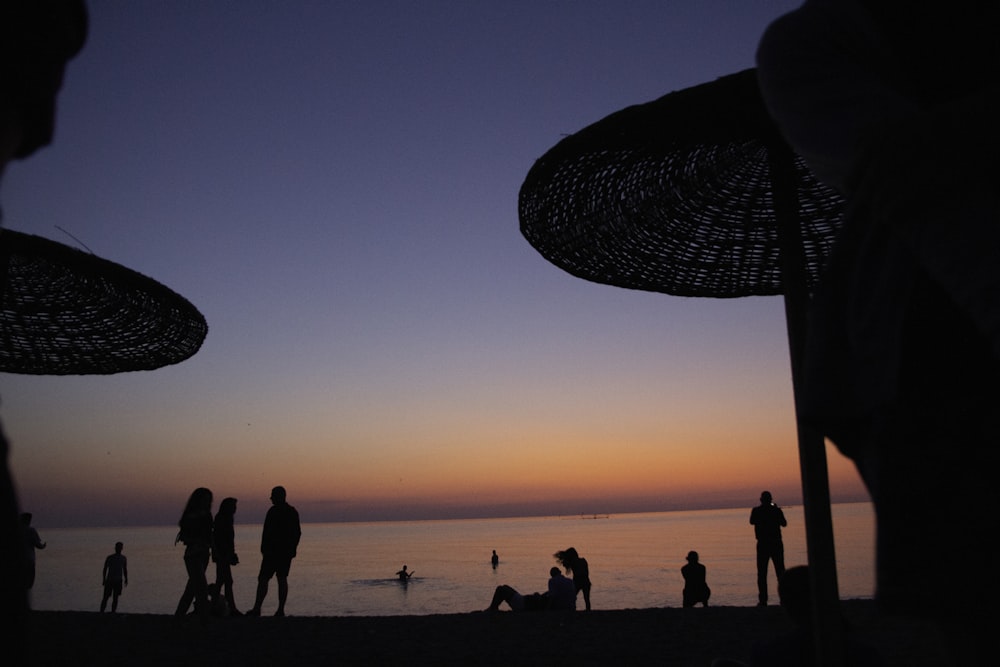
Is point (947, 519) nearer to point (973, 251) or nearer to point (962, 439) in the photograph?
point (962, 439)

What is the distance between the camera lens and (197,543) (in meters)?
8.22

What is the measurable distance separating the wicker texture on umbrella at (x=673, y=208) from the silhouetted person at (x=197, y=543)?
6210mm

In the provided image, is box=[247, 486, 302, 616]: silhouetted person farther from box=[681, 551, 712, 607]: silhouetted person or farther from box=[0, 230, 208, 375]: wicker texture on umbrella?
box=[681, 551, 712, 607]: silhouetted person

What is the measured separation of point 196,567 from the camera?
26.5ft

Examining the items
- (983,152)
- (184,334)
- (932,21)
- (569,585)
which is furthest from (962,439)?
(569,585)

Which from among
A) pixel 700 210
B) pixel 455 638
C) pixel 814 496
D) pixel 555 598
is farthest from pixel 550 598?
pixel 814 496

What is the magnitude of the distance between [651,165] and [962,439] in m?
3.15

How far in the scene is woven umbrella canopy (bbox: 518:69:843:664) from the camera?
313cm

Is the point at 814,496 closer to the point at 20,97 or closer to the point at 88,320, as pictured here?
the point at 20,97

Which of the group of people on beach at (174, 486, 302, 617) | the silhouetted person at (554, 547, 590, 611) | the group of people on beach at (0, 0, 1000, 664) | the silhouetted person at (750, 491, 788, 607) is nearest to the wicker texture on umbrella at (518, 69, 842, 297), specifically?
the group of people on beach at (0, 0, 1000, 664)

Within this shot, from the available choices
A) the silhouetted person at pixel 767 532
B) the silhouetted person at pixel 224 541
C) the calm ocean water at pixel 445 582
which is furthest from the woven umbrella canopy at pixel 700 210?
the calm ocean water at pixel 445 582

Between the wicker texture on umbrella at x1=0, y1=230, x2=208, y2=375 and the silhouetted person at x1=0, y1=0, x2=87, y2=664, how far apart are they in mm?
4089

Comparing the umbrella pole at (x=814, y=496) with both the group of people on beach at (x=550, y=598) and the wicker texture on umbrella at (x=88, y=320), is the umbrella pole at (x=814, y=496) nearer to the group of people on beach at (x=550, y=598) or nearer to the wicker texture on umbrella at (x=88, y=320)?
the wicker texture on umbrella at (x=88, y=320)

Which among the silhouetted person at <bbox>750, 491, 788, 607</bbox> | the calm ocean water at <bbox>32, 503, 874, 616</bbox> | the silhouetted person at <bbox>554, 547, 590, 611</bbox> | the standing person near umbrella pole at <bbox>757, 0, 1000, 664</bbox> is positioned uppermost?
the standing person near umbrella pole at <bbox>757, 0, 1000, 664</bbox>
